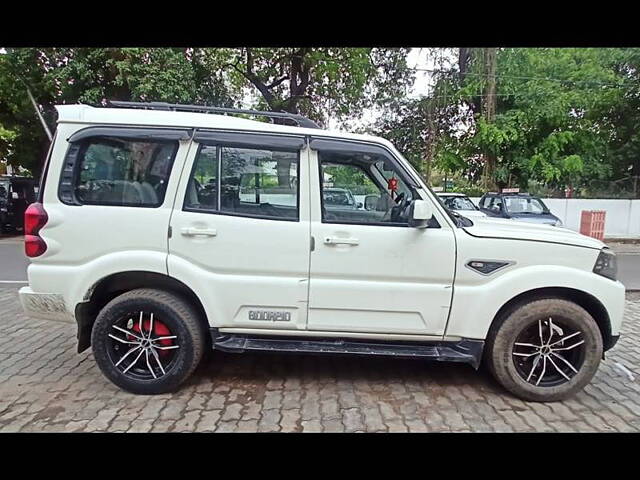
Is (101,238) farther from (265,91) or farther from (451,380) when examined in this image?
(265,91)

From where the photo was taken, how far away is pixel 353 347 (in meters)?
3.06

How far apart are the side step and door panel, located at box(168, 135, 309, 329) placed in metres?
0.13

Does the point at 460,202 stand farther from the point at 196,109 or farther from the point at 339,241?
the point at 196,109

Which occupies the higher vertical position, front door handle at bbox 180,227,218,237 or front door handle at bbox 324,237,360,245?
front door handle at bbox 180,227,218,237

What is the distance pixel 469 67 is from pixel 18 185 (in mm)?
16999

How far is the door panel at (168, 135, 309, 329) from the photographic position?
2.95 metres

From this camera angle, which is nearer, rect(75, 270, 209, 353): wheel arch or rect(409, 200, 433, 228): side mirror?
rect(409, 200, 433, 228): side mirror

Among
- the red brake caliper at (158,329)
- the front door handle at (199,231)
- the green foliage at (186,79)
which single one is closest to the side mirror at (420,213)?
the front door handle at (199,231)

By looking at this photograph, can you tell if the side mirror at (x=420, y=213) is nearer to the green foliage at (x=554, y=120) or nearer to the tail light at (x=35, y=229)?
the tail light at (x=35, y=229)

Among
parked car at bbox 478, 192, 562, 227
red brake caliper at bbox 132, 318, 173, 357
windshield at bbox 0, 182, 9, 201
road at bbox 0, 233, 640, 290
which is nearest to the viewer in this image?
red brake caliper at bbox 132, 318, 173, 357

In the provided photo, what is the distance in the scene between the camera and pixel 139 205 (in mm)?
2982

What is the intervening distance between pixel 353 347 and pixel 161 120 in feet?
7.66

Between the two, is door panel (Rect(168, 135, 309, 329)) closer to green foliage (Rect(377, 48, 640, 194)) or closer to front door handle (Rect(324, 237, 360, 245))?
front door handle (Rect(324, 237, 360, 245))

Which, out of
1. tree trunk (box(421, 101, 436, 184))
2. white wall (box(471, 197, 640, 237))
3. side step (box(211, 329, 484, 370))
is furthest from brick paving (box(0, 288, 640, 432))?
tree trunk (box(421, 101, 436, 184))
